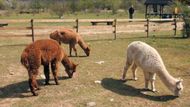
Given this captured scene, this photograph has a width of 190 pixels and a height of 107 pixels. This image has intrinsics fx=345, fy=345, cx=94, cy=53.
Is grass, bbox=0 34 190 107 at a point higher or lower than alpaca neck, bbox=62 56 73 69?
lower

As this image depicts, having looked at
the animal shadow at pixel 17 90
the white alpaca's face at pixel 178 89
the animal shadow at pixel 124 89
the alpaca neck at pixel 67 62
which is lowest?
the animal shadow at pixel 124 89

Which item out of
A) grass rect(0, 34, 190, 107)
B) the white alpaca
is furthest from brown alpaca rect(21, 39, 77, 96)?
the white alpaca

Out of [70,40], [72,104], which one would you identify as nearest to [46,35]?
[70,40]

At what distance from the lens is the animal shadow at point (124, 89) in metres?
8.64

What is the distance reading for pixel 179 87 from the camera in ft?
27.7

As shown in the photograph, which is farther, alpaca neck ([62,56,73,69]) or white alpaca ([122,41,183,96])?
alpaca neck ([62,56,73,69])

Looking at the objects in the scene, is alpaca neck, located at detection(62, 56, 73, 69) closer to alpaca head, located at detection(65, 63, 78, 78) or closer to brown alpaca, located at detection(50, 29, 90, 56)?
alpaca head, located at detection(65, 63, 78, 78)

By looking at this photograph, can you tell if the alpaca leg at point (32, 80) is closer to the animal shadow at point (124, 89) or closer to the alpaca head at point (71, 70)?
the alpaca head at point (71, 70)

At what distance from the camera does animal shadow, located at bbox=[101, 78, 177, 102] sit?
8.64 metres

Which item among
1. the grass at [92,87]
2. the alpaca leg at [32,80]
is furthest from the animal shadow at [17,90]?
the alpaca leg at [32,80]

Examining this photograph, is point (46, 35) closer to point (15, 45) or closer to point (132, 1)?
point (15, 45)

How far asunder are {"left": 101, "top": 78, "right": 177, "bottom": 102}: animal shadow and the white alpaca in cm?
31

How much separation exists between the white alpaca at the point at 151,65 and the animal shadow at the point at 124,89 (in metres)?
0.31

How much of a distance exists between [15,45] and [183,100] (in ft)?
37.4
